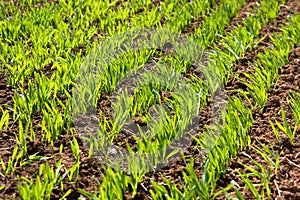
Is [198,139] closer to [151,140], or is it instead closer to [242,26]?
[151,140]

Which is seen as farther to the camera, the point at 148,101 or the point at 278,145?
the point at 148,101

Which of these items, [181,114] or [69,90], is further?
[69,90]

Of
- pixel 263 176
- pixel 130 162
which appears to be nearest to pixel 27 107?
pixel 130 162

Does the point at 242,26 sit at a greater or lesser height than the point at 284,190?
greater

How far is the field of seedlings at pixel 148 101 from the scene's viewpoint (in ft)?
8.58

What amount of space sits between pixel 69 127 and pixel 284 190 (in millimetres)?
1154

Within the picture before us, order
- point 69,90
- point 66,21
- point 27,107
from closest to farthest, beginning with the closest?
1. point 27,107
2. point 69,90
3. point 66,21

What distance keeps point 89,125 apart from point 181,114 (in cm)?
50

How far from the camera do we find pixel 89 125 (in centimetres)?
308

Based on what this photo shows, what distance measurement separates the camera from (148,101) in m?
3.22

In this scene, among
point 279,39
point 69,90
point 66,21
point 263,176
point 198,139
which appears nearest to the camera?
point 263,176

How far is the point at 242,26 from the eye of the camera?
4441 millimetres

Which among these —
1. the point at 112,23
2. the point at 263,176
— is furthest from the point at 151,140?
the point at 112,23

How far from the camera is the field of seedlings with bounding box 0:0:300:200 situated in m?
2.62
